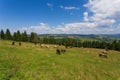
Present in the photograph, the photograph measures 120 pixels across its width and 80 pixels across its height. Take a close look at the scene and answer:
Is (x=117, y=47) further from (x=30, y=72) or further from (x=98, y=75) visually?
(x=30, y=72)

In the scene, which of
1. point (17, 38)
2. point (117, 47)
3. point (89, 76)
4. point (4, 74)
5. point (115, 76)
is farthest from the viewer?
point (17, 38)

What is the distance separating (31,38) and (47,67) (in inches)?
3217

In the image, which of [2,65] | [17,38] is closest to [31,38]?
[17,38]

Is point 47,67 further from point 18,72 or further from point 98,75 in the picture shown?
point 98,75

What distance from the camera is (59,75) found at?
2070 cm

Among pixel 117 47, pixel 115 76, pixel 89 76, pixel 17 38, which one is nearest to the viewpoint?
pixel 89 76

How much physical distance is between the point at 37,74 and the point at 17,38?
84940 mm

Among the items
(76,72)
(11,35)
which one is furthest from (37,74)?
(11,35)

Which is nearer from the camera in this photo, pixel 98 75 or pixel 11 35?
pixel 98 75

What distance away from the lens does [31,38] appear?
10362cm

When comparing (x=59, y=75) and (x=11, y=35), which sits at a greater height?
(x=11, y=35)

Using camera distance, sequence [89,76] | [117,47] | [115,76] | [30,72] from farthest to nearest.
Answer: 1. [117,47]
2. [115,76]
3. [89,76]
4. [30,72]

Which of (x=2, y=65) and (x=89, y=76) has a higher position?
(x=2, y=65)

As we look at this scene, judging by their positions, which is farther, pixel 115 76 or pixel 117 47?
pixel 117 47
